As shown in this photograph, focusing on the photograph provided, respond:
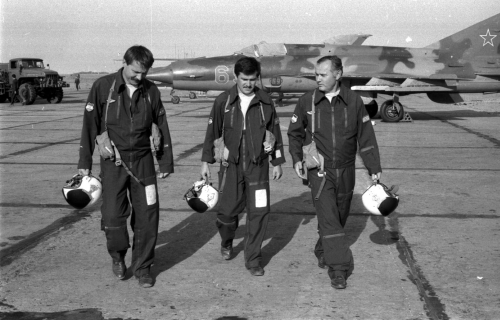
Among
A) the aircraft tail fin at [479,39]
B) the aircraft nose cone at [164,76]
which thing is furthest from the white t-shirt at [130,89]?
the aircraft tail fin at [479,39]

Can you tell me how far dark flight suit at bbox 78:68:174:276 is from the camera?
172 inches

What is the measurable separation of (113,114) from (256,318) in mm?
1879

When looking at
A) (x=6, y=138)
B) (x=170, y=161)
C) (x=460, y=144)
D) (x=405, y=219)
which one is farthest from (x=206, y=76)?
(x=170, y=161)

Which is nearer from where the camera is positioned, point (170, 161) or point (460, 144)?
point (170, 161)

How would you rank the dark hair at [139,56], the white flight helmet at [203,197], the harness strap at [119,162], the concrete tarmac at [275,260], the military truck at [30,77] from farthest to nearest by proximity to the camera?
the military truck at [30,77]
the white flight helmet at [203,197]
the harness strap at [119,162]
the dark hair at [139,56]
the concrete tarmac at [275,260]

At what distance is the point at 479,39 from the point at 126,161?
1826 centimetres

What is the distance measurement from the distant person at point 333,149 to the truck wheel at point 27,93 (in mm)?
26562

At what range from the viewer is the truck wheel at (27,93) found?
28406mm

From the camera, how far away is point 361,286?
4.35 meters

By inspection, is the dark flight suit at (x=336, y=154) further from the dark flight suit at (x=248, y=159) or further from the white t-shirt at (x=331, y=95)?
the dark flight suit at (x=248, y=159)

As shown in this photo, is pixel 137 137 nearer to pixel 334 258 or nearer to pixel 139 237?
pixel 139 237

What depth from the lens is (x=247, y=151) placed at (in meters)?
4.68

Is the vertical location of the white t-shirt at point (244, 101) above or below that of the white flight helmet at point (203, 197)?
above

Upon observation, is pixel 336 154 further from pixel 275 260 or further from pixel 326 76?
pixel 275 260
